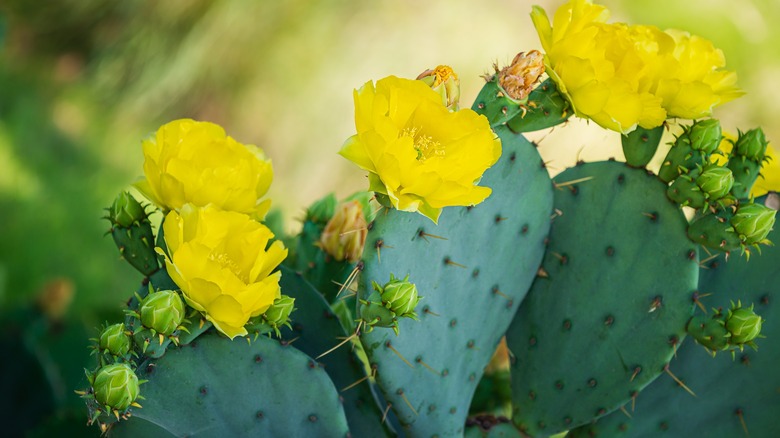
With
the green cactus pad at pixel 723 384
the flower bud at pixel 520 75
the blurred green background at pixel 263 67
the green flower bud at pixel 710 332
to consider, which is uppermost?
the flower bud at pixel 520 75

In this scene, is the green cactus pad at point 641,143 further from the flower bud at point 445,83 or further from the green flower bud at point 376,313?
the green flower bud at point 376,313

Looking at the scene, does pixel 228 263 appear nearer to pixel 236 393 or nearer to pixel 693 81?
pixel 236 393

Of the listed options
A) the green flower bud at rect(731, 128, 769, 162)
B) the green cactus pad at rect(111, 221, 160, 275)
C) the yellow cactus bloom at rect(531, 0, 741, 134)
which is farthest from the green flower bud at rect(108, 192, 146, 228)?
the green flower bud at rect(731, 128, 769, 162)

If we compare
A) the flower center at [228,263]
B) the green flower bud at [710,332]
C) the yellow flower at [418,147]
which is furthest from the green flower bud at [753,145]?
the flower center at [228,263]

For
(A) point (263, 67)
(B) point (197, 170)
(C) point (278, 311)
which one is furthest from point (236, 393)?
(A) point (263, 67)

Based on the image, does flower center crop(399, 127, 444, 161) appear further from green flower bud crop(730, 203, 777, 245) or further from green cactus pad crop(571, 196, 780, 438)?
green cactus pad crop(571, 196, 780, 438)

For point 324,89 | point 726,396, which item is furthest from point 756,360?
point 324,89
